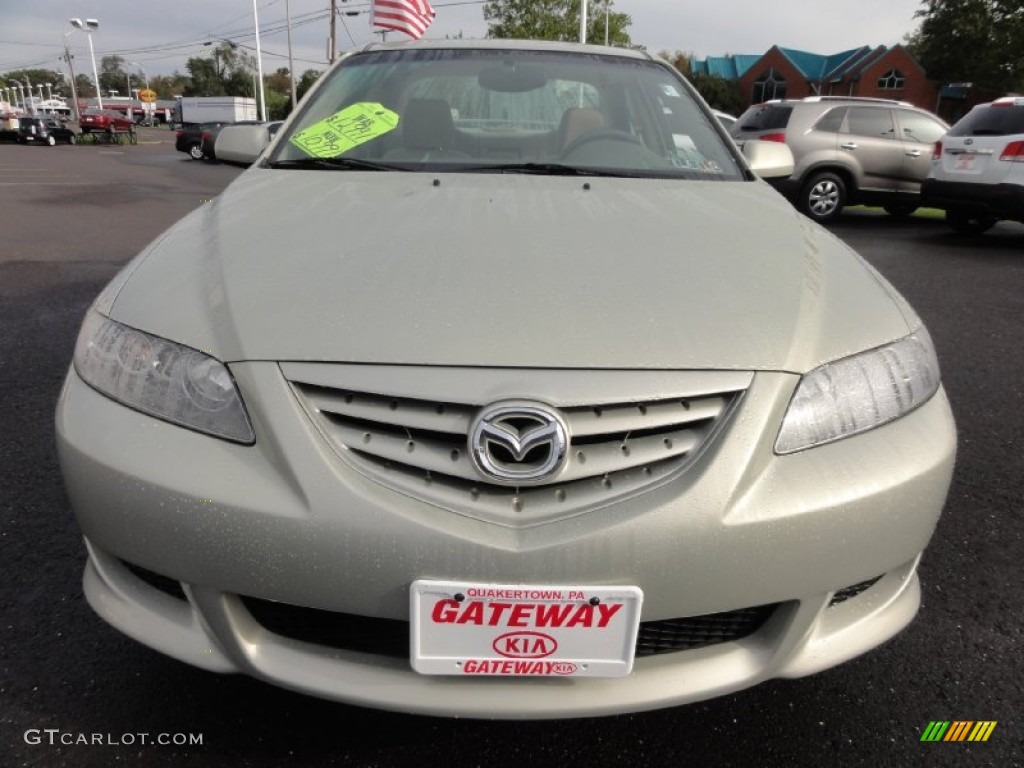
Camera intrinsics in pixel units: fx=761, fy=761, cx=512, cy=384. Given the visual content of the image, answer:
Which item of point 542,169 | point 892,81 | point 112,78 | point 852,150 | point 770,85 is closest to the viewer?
point 542,169

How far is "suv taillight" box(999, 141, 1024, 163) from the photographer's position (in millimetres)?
7327

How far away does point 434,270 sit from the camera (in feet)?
4.75

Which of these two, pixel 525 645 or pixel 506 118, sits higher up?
pixel 506 118

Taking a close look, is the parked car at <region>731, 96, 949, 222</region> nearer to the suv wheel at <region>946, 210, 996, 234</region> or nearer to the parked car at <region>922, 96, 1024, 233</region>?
the suv wheel at <region>946, 210, 996, 234</region>

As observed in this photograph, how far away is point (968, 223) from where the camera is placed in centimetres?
897

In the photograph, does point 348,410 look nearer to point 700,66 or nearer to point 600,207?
point 600,207

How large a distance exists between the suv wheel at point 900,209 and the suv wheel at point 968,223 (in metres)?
0.77

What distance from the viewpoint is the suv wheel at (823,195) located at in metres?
9.38

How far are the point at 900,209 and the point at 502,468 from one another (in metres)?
10.5

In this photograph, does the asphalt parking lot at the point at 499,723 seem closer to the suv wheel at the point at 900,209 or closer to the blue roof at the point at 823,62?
the suv wheel at the point at 900,209

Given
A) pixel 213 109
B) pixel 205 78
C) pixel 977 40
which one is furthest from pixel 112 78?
pixel 977 40

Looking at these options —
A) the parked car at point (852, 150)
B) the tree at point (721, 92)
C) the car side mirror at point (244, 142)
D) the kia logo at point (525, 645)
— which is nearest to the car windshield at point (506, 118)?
the car side mirror at point (244, 142)

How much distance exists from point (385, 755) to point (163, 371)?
85 cm

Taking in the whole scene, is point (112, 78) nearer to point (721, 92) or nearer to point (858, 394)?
point (721, 92)
